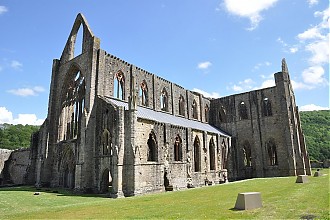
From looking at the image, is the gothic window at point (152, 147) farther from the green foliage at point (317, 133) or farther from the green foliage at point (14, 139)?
the green foliage at point (14, 139)

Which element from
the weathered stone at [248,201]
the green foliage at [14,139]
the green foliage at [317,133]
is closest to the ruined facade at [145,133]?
the weathered stone at [248,201]

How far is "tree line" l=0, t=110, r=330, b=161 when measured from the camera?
63553 millimetres

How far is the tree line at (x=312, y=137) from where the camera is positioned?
63.6 meters

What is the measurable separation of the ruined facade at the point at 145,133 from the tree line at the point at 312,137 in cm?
3316

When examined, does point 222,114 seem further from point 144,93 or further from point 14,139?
point 14,139

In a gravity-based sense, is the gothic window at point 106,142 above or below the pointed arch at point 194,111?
below

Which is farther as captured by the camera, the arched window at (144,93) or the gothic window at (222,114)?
the gothic window at (222,114)

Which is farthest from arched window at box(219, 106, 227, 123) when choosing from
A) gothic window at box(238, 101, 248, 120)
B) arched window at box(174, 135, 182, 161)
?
arched window at box(174, 135, 182, 161)

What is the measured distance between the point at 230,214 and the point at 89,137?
17.6 metres

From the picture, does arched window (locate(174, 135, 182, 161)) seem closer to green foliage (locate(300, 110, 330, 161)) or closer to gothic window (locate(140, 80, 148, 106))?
gothic window (locate(140, 80, 148, 106))

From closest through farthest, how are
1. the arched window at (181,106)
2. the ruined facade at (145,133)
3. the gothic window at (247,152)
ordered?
the ruined facade at (145,133) → the arched window at (181,106) → the gothic window at (247,152)

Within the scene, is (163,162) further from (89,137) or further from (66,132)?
(66,132)

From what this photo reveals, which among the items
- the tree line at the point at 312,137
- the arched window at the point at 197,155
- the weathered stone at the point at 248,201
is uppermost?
the tree line at the point at 312,137

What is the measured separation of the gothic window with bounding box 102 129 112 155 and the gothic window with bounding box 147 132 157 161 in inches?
162
